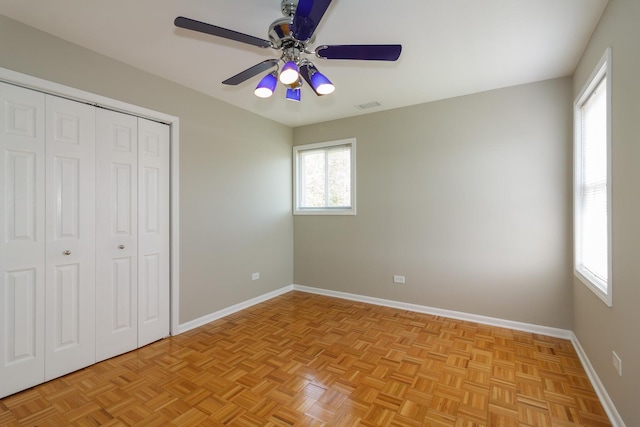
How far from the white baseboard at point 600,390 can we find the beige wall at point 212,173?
11.7 ft

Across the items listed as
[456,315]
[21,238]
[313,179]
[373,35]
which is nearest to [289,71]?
[373,35]

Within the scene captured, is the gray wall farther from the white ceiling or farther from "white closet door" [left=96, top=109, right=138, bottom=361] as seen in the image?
"white closet door" [left=96, top=109, right=138, bottom=361]

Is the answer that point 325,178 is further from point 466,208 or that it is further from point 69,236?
point 69,236

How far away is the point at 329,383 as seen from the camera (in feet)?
7.48

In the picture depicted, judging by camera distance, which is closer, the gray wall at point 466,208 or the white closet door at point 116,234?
the white closet door at point 116,234

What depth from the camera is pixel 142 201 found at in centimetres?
289

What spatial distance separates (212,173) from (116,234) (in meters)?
1.23

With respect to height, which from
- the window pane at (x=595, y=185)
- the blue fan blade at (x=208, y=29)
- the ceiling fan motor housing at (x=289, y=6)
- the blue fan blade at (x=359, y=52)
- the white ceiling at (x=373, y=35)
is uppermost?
the white ceiling at (x=373, y=35)

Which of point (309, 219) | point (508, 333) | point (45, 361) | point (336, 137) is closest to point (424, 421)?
point (508, 333)

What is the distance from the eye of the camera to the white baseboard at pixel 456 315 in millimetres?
3078

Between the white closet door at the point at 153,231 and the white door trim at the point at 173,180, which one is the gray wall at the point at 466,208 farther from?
the white closet door at the point at 153,231

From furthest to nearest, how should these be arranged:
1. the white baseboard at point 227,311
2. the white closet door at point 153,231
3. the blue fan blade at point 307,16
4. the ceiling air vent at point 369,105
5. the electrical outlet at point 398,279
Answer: the electrical outlet at point 398,279 < the ceiling air vent at point 369,105 < the white baseboard at point 227,311 < the white closet door at point 153,231 < the blue fan blade at point 307,16

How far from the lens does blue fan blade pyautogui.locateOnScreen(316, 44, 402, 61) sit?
1.73 meters

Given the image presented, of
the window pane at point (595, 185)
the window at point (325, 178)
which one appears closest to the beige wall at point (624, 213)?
the window pane at point (595, 185)
